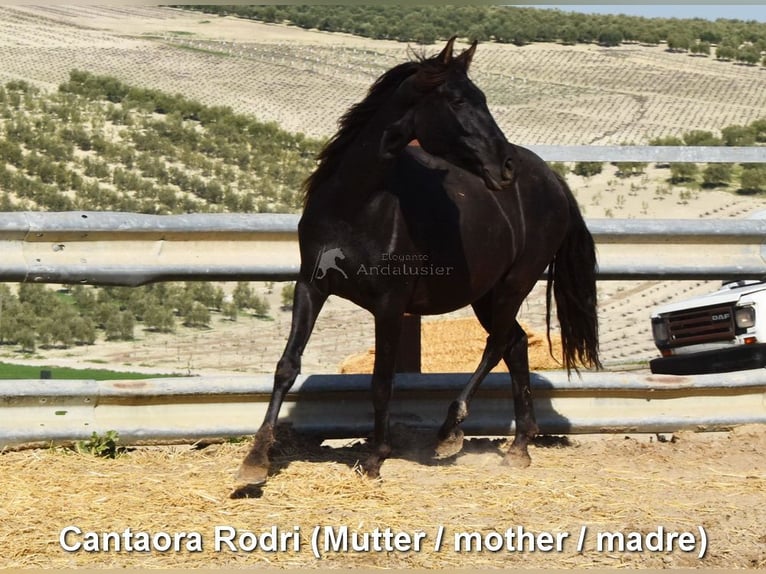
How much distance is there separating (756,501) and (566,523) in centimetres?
123

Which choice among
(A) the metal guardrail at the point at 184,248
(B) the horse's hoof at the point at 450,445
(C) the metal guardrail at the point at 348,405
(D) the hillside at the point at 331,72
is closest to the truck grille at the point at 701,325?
(C) the metal guardrail at the point at 348,405

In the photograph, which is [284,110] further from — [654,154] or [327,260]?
[327,260]

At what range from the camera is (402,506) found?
5820 millimetres

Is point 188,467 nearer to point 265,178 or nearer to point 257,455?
point 257,455

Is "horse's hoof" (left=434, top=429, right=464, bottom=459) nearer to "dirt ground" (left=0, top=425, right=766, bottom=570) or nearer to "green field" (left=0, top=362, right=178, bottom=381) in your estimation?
"dirt ground" (left=0, top=425, right=766, bottom=570)

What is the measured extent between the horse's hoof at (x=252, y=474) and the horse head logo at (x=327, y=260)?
1124 millimetres

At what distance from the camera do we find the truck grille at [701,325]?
10133 mm

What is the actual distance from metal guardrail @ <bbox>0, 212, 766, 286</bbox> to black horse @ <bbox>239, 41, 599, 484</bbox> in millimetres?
483

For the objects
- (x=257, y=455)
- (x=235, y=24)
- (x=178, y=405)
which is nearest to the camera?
(x=257, y=455)

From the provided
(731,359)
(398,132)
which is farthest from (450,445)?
(731,359)

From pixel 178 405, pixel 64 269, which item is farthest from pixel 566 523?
pixel 64 269

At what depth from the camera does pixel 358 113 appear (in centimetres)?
677

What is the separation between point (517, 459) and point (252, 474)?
1.80 metres

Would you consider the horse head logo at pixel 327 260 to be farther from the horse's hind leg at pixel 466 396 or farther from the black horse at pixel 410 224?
the horse's hind leg at pixel 466 396
